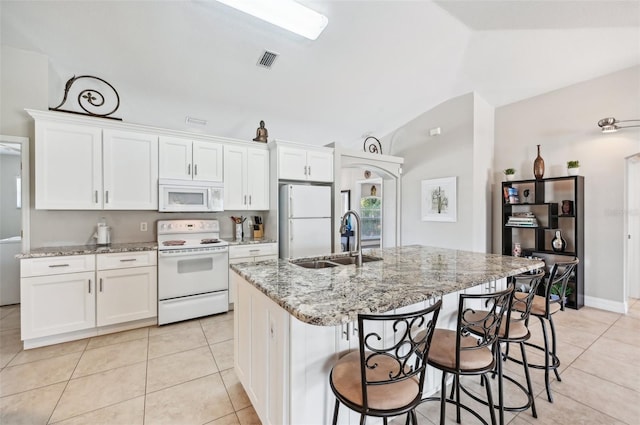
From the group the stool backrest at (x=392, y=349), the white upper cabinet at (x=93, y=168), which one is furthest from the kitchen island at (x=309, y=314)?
the white upper cabinet at (x=93, y=168)

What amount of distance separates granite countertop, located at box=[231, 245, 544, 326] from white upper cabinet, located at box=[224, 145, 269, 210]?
2035 mm

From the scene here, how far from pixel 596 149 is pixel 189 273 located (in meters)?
5.54

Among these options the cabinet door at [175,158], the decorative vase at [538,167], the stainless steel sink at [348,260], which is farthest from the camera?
the decorative vase at [538,167]

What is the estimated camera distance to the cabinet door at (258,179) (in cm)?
398

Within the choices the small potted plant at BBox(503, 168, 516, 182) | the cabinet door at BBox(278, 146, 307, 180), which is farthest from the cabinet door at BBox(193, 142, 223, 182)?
the small potted plant at BBox(503, 168, 516, 182)

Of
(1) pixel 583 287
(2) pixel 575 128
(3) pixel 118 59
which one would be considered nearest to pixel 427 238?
(1) pixel 583 287

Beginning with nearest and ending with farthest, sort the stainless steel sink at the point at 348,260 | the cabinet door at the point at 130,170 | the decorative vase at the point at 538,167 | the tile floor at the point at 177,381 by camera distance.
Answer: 1. the tile floor at the point at 177,381
2. the stainless steel sink at the point at 348,260
3. the cabinet door at the point at 130,170
4. the decorative vase at the point at 538,167

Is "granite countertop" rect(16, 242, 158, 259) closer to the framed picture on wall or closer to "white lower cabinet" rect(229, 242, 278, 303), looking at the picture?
"white lower cabinet" rect(229, 242, 278, 303)

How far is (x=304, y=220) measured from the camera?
398 cm

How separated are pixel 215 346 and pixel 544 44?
5.03 metres

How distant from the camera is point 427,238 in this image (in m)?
5.22

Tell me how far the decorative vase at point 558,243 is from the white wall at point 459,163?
91 centimetres

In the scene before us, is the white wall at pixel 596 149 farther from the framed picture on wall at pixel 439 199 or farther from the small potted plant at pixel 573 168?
the framed picture on wall at pixel 439 199

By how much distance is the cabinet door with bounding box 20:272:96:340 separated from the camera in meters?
2.61
